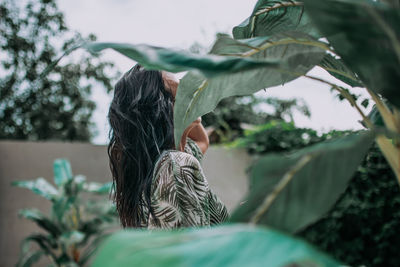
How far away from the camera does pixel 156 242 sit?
0.38m

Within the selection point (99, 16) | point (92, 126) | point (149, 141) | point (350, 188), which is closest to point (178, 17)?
point (99, 16)

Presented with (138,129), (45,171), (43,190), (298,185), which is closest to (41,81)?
(45,171)

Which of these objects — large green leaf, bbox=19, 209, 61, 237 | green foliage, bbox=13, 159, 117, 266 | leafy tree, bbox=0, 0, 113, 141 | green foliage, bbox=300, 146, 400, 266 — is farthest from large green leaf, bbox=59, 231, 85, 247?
leafy tree, bbox=0, 0, 113, 141

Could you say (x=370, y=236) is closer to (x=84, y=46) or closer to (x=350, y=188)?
(x=350, y=188)

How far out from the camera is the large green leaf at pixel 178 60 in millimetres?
508

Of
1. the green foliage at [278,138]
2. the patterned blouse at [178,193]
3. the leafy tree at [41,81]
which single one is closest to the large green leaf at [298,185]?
the patterned blouse at [178,193]

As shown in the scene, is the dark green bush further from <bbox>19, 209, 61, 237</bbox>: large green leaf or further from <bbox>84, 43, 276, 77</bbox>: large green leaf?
<bbox>84, 43, 276, 77</bbox>: large green leaf

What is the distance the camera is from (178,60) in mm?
534

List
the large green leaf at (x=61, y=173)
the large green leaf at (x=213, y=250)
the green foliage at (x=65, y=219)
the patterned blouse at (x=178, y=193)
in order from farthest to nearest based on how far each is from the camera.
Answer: the large green leaf at (x=61, y=173) < the green foliage at (x=65, y=219) < the patterned blouse at (x=178, y=193) < the large green leaf at (x=213, y=250)

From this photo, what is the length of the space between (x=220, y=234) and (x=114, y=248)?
0.09 meters

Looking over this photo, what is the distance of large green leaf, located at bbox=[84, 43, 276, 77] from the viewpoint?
51 centimetres

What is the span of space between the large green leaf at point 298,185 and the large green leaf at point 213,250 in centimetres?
8

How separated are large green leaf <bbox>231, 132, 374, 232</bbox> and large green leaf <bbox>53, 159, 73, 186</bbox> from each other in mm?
4365

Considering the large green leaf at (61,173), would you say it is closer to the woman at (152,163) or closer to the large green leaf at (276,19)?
the woman at (152,163)
